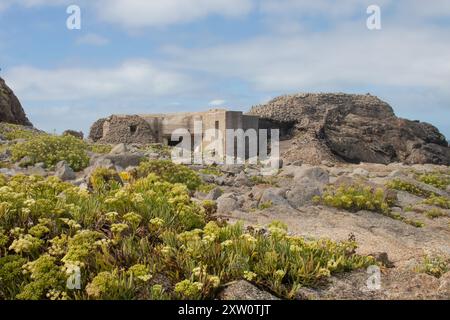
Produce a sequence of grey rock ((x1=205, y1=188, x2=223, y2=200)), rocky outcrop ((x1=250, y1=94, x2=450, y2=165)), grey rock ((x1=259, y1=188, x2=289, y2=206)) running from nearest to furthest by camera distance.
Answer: grey rock ((x1=259, y1=188, x2=289, y2=206))
grey rock ((x1=205, y1=188, x2=223, y2=200))
rocky outcrop ((x1=250, y1=94, x2=450, y2=165))

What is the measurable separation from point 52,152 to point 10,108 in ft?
68.6

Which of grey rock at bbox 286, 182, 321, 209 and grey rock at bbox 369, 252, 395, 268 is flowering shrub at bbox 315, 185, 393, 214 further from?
grey rock at bbox 369, 252, 395, 268

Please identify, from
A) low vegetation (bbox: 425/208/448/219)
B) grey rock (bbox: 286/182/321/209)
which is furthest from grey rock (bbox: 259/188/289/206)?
low vegetation (bbox: 425/208/448/219)

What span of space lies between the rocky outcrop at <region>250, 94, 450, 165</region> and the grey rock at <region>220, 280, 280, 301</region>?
25.9m

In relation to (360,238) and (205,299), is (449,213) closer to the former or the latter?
(360,238)

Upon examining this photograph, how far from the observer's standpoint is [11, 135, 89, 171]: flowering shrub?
13.7 metres

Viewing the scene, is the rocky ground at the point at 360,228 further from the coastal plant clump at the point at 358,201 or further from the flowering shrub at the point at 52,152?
the flowering shrub at the point at 52,152

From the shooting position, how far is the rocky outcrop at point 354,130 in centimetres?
3266

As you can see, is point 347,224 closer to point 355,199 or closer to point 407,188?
point 355,199

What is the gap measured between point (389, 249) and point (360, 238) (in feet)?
2.01

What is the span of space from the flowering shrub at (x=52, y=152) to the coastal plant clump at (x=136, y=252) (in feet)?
24.9

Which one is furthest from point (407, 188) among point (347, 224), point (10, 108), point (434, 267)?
point (10, 108)

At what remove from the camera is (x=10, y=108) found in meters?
33.0
